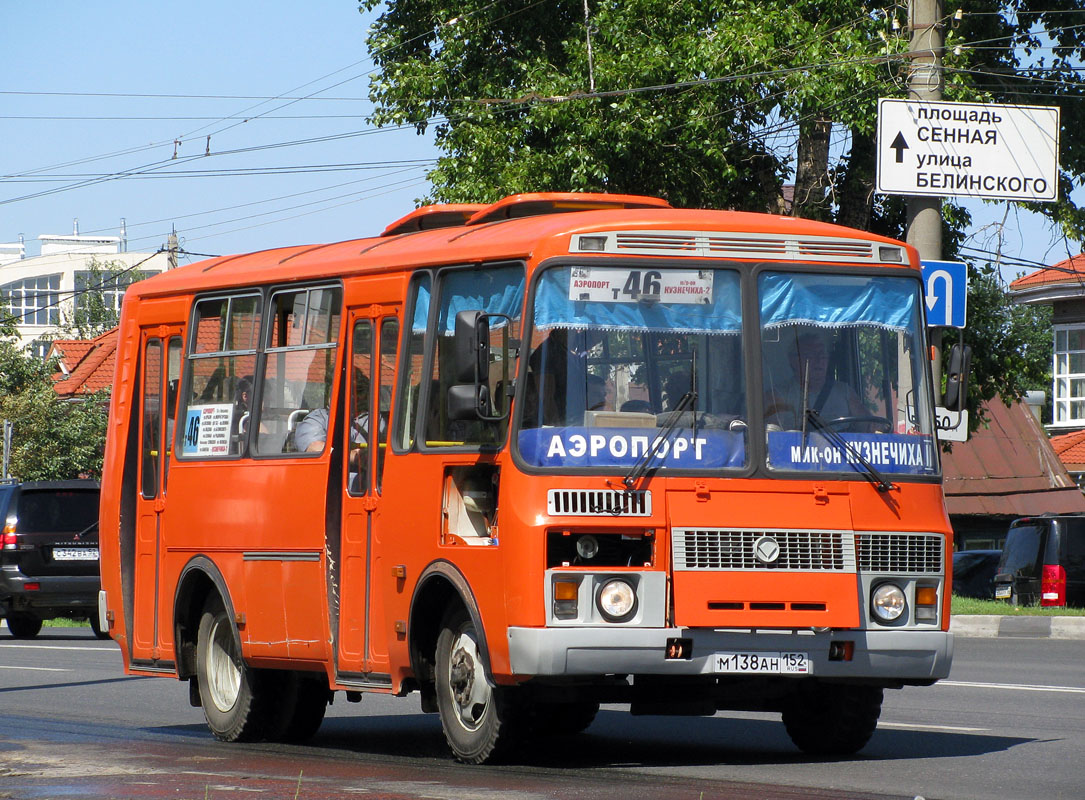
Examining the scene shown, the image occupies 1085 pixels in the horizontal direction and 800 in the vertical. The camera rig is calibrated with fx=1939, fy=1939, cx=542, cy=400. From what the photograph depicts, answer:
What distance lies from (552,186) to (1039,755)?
16.9 m

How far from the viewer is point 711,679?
933 cm

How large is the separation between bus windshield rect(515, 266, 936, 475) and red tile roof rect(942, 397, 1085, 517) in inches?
1383

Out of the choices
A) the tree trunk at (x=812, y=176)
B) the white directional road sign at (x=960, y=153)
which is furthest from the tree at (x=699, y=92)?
the white directional road sign at (x=960, y=153)

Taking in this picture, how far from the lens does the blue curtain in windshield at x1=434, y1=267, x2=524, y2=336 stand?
31.1ft

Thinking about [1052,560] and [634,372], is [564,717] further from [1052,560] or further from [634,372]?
[1052,560]

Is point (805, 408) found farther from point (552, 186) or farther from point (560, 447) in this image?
point (552, 186)

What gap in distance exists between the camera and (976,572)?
29.8 metres

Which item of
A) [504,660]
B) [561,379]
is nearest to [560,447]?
[561,379]

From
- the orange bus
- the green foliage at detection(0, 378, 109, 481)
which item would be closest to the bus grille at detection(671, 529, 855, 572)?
the orange bus

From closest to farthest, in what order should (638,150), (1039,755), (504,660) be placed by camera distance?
(504,660)
(1039,755)
(638,150)

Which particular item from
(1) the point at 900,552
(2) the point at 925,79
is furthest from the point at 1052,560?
(1) the point at 900,552

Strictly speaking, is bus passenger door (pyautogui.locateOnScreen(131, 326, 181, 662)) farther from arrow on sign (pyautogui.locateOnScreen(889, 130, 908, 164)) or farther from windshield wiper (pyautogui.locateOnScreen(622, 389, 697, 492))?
arrow on sign (pyautogui.locateOnScreen(889, 130, 908, 164))

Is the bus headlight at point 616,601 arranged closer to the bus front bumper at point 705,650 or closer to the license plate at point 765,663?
the bus front bumper at point 705,650

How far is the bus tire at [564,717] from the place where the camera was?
10.0 m
